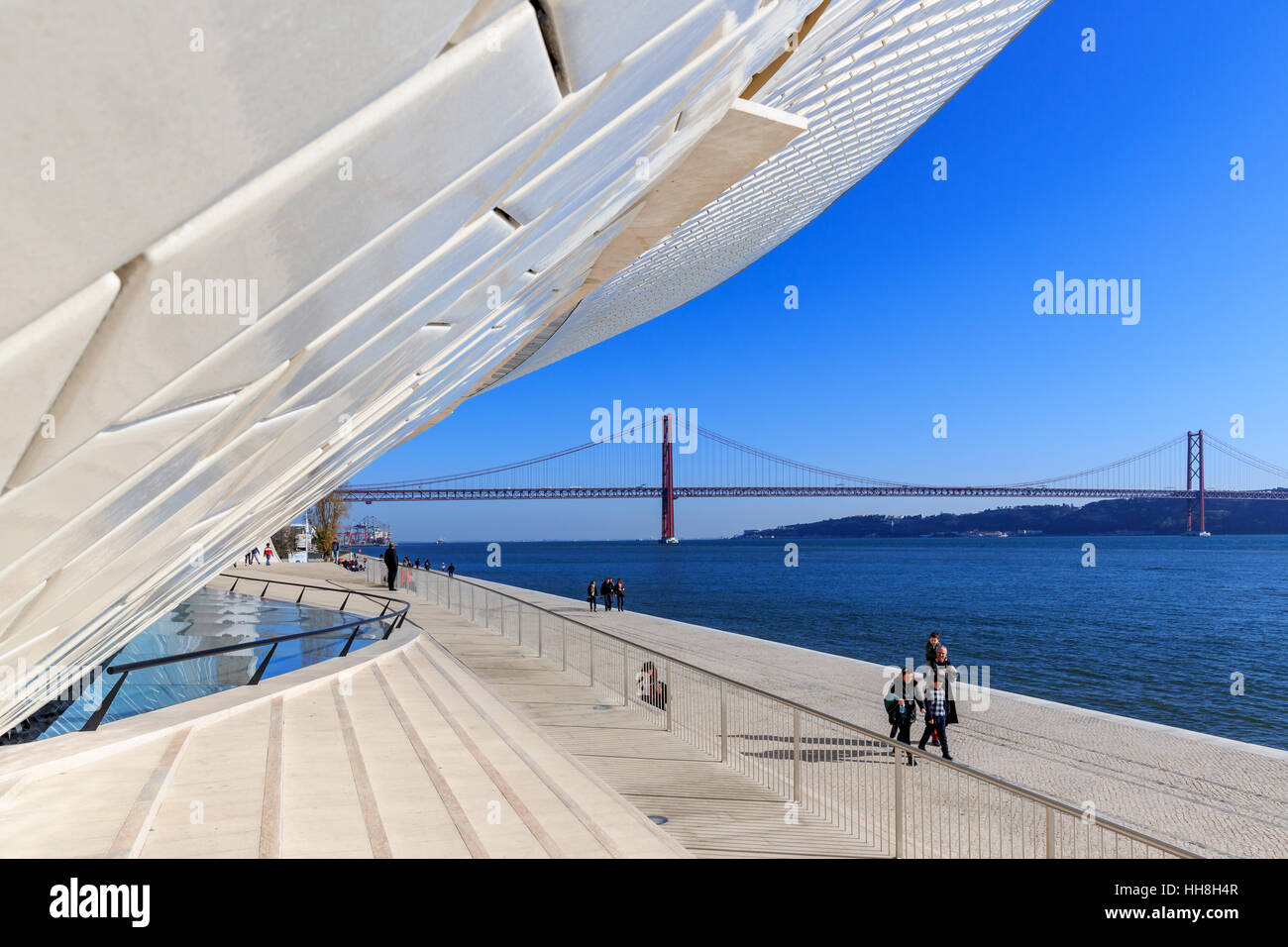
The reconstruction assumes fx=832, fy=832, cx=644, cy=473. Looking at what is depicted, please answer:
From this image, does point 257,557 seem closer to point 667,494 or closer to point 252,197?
point 252,197

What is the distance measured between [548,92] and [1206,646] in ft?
121

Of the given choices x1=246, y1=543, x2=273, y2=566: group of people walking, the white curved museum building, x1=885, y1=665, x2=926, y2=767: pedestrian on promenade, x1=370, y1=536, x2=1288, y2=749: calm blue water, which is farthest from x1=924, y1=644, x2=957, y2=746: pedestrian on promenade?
x1=246, y1=543, x2=273, y2=566: group of people walking

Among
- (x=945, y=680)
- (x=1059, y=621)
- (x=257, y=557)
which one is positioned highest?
(x=945, y=680)

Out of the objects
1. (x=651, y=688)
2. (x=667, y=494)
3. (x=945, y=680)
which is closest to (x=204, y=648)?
(x=651, y=688)

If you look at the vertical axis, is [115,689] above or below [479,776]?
above

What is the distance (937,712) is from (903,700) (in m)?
0.59

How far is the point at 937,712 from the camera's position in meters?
9.26

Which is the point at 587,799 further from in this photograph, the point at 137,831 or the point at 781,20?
the point at 781,20

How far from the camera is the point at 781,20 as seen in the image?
252 cm

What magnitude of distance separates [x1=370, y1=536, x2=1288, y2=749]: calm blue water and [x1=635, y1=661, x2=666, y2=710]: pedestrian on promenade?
45.7 ft

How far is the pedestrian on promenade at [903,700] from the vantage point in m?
9.15

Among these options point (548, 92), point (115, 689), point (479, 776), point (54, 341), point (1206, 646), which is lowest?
point (1206, 646)

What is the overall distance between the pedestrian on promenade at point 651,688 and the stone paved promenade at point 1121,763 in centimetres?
353
